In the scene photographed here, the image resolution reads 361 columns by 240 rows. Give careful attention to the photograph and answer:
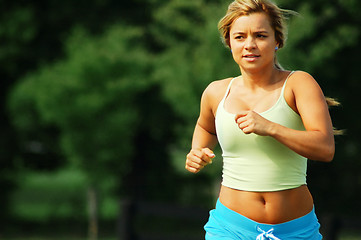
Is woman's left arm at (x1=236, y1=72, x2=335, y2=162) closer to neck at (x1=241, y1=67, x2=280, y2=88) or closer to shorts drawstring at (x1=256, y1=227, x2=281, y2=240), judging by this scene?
neck at (x1=241, y1=67, x2=280, y2=88)

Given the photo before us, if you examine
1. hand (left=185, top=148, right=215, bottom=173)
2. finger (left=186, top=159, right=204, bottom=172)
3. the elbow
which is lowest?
finger (left=186, top=159, right=204, bottom=172)

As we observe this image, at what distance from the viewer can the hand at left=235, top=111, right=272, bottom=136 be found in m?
2.98

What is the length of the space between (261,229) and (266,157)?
1.17ft

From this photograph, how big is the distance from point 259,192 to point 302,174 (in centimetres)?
24

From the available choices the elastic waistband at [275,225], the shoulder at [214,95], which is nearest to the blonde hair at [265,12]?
the shoulder at [214,95]

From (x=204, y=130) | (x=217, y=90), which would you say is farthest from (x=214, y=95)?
(x=204, y=130)

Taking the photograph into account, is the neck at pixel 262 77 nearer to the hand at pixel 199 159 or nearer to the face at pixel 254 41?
the face at pixel 254 41

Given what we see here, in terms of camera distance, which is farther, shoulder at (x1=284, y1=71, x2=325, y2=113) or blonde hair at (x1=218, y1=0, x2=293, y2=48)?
blonde hair at (x1=218, y1=0, x2=293, y2=48)

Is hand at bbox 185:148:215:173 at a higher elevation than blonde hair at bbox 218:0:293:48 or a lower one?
lower

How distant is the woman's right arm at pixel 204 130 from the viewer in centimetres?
333

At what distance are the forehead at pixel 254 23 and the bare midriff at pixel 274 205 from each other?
81 cm

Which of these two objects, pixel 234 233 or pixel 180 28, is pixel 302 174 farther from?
pixel 180 28

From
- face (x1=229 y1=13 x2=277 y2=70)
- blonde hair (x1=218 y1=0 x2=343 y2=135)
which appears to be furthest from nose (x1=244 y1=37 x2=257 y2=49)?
blonde hair (x1=218 y1=0 x2=343 y2=135)

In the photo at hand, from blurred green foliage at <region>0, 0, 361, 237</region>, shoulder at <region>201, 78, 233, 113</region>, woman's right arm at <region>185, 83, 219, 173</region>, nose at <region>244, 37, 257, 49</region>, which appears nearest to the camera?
nose at <region>244, 37, 257, 49</region>
